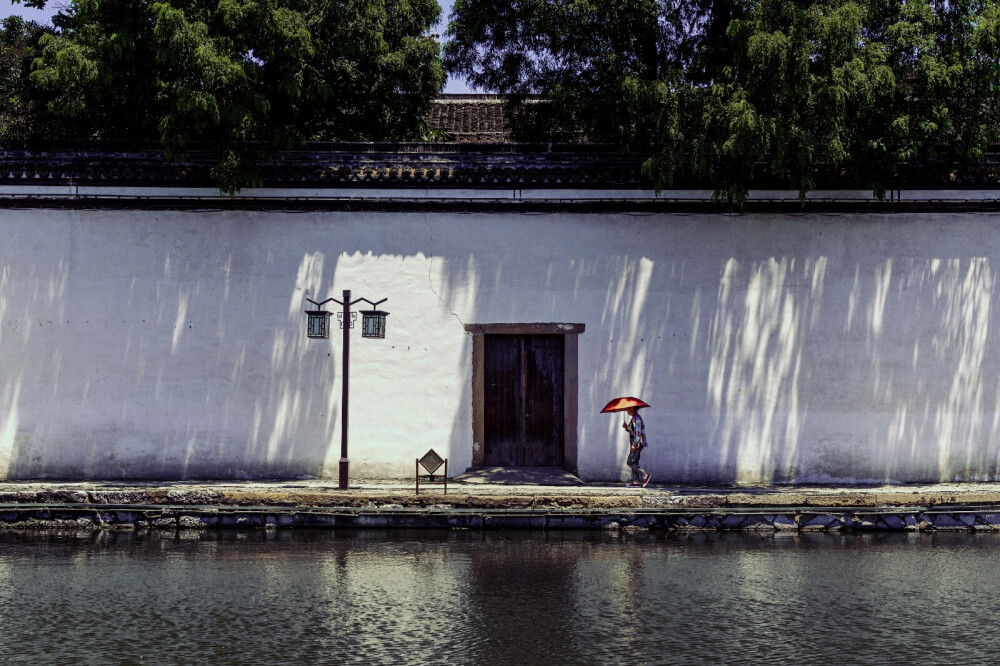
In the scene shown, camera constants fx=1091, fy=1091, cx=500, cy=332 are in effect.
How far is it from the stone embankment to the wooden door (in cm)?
237

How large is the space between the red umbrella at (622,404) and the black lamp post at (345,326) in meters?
3.36

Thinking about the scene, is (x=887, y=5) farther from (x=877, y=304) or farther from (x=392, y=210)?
(x=392, y=210)

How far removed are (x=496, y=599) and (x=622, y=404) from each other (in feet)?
21.2

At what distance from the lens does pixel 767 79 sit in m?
14.2

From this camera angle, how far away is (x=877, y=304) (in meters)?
16.0

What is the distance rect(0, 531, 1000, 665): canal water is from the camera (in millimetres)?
7523

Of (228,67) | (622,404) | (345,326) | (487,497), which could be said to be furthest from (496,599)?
(228,67)

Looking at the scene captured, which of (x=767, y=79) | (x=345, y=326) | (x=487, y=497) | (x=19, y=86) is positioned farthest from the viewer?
(x=19, y=86)

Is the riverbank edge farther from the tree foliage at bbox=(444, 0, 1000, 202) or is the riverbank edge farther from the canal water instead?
the tree foliage at bbox=(444, 0, 1000, 202)

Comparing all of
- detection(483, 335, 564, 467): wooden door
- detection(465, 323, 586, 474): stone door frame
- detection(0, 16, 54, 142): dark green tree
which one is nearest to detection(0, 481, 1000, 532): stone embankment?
detection(465, 323, 586, 474): stone door frame

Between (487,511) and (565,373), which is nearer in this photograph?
(487,511)

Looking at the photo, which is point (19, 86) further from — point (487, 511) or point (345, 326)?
point (487, 511)

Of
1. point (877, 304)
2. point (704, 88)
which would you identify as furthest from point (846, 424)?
point (704, 88)

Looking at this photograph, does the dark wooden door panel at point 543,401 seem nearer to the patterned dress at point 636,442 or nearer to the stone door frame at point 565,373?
the stone door frame at point 565,373
